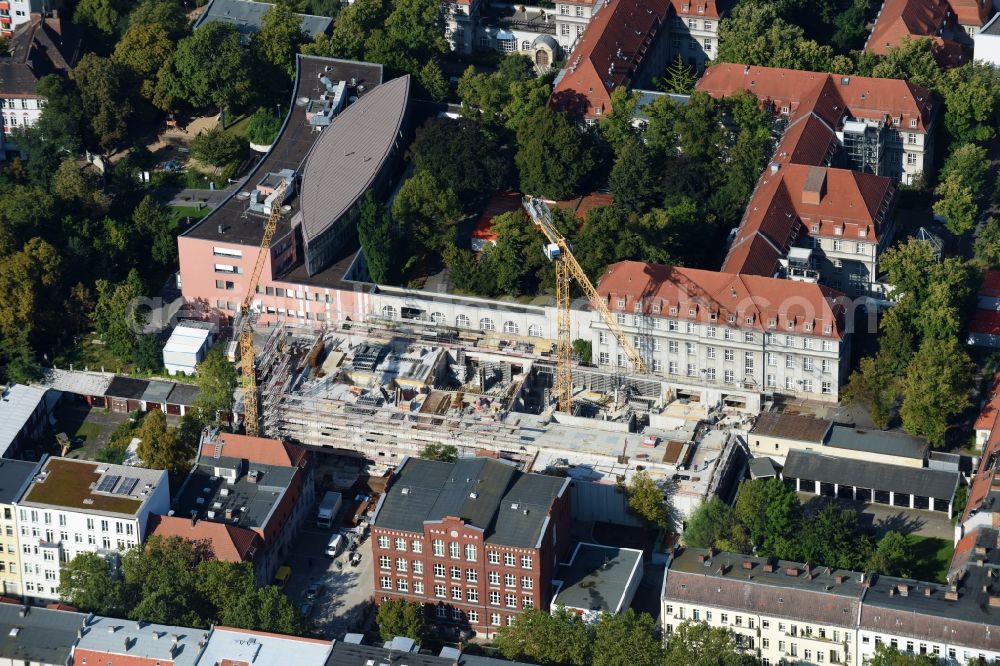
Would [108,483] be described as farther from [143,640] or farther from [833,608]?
[833,608]

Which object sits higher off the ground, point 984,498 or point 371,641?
point 984,498

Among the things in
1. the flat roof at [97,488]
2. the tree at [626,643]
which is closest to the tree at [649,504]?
the tree at [626,643]

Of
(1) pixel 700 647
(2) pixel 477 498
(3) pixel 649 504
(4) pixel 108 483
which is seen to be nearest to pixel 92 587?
(4) pixel 108 483

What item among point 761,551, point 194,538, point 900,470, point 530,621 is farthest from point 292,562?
point 900,470

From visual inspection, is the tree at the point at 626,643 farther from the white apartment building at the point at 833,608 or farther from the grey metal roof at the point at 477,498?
the grey metal roof at the point at 477,498

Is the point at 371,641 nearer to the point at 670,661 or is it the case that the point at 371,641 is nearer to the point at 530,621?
the point at 530,621

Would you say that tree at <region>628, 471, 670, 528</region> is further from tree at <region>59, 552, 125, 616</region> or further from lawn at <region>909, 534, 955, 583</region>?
tree at <region>59, 552, 125, 616</region>
